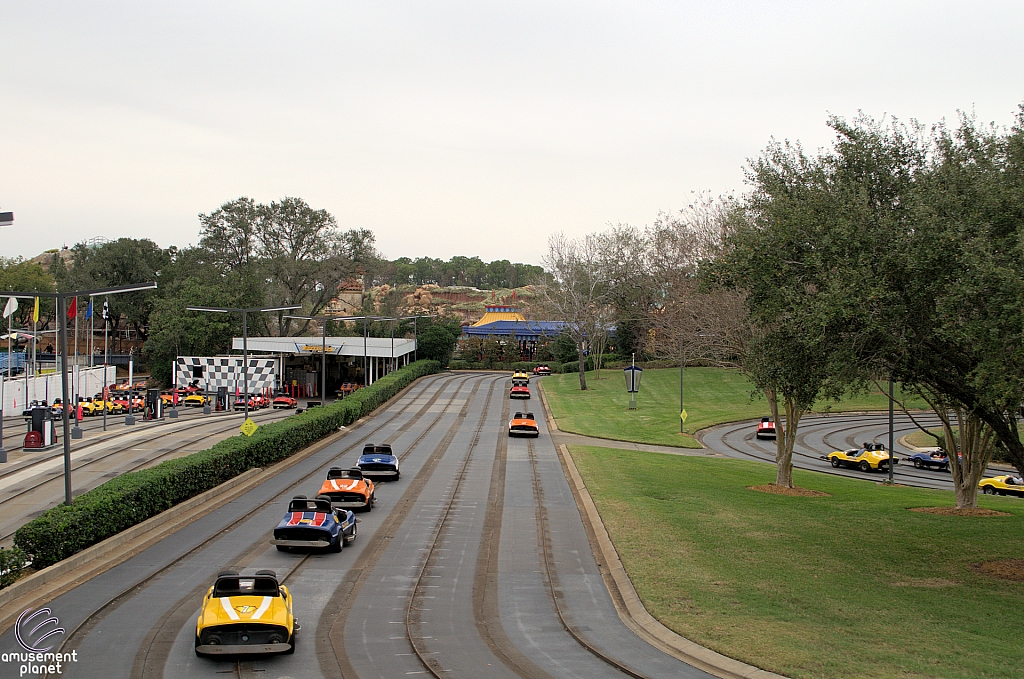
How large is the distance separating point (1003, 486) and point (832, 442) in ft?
54.8

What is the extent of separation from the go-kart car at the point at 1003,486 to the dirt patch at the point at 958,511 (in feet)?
41.6

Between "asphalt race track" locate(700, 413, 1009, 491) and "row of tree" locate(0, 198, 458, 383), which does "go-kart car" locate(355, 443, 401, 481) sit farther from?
"row of tree" locate(0, 198, 458, 383)

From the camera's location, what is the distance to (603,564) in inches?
754

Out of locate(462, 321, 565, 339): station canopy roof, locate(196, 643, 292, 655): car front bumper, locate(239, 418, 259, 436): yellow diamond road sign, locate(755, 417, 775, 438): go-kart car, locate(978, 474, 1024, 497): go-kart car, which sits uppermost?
locate(462, 321, 565, 339): station canopy roof

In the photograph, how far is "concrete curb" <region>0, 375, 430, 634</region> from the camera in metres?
14.7

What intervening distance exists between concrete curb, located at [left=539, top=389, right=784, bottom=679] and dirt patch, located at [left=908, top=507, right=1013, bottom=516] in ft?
38.2

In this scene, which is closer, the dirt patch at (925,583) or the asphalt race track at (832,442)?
the dirt patch at (925,583)

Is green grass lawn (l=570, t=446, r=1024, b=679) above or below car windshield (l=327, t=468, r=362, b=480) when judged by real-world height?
below

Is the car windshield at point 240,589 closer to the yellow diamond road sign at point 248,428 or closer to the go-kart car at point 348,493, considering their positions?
the go-kart car at point 348,493

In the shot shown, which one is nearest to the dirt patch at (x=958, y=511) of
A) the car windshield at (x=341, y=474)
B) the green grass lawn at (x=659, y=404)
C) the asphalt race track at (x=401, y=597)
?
the asphalt race track at (x=401, y=597)

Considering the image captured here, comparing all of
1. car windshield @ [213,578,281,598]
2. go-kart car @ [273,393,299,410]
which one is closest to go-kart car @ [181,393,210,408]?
go-kart car @ [273,393,299,410]

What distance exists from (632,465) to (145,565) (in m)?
24.4

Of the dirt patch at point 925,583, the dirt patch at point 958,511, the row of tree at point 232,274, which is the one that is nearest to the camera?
the dirt patch at point 925,583

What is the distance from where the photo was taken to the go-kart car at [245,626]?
11.9 meters
